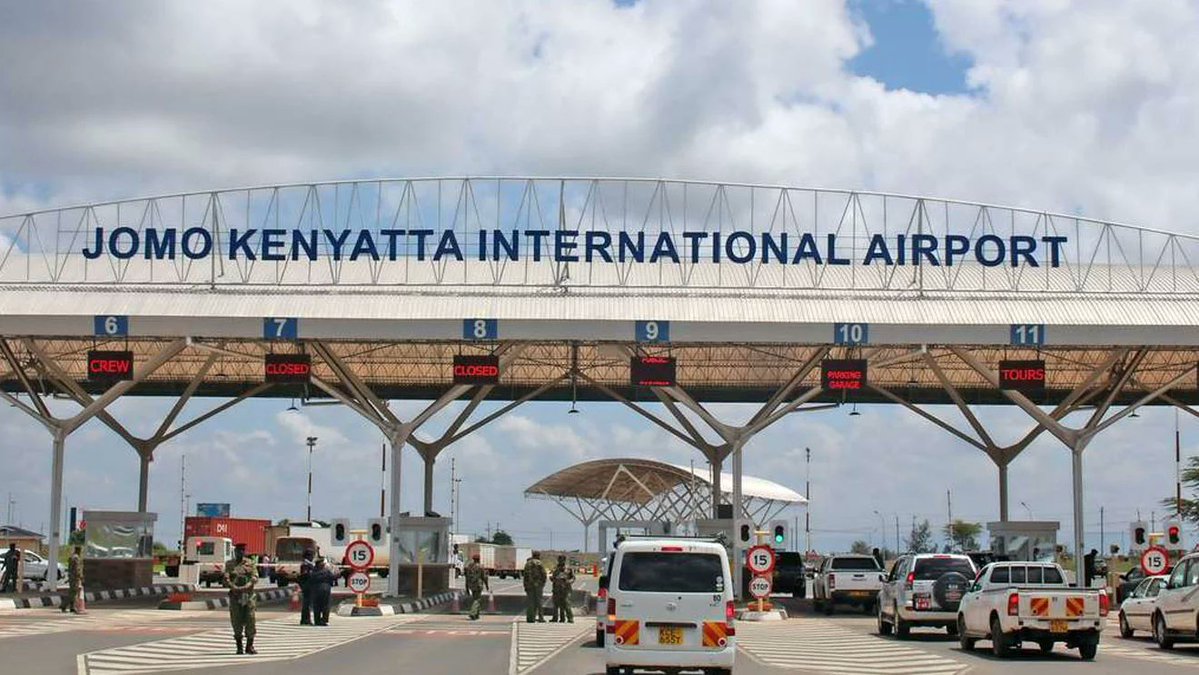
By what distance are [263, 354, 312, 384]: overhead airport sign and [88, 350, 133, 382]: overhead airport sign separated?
358cm

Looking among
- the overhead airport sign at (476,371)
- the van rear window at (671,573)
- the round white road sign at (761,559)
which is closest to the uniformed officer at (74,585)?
the overhead airport sign at (476,371)

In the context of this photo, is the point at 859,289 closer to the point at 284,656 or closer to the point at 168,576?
the point at 284,656

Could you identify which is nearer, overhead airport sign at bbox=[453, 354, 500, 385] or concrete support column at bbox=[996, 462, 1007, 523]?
overhead airport sign at bbox=[453, 354, 500, 385]

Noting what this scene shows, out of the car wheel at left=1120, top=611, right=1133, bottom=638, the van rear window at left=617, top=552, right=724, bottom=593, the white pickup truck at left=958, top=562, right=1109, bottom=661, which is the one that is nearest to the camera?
the van rear window at left=617, top=552, right=724, bottom=593

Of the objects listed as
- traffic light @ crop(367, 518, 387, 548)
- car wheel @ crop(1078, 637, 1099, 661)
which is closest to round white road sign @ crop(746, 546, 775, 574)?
traffic light @ crop(367, 518, 387, 548)

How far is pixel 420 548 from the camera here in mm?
47781

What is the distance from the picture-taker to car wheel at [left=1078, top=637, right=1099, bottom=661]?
26062mm

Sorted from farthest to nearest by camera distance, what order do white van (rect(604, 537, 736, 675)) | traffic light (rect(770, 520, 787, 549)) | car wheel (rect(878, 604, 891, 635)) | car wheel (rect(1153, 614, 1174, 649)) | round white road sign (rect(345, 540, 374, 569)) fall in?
traffic light (rect(770, 520, 787, 549)) < round white road sign (rect(345, 540, 374, 569)) < car wheel (rect(878, 604, 891, 635)) < car wheel (rect(1153, 614, 1174, 649)) < white van (rect(604, 537, 736, 675))

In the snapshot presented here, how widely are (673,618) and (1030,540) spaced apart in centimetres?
3028

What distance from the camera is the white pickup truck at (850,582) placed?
45.5m

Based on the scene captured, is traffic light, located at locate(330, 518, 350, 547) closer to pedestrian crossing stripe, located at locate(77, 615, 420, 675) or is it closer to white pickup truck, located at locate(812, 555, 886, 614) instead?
pedestrian crossing stripe, located at locate(77, 615, 420, 675)

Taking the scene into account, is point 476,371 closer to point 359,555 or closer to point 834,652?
point 359,555

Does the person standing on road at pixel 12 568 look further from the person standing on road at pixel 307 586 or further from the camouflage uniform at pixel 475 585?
the person standing on road at pixel 307 586

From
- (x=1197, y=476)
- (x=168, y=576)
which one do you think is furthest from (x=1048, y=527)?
(x=168, y=576)
